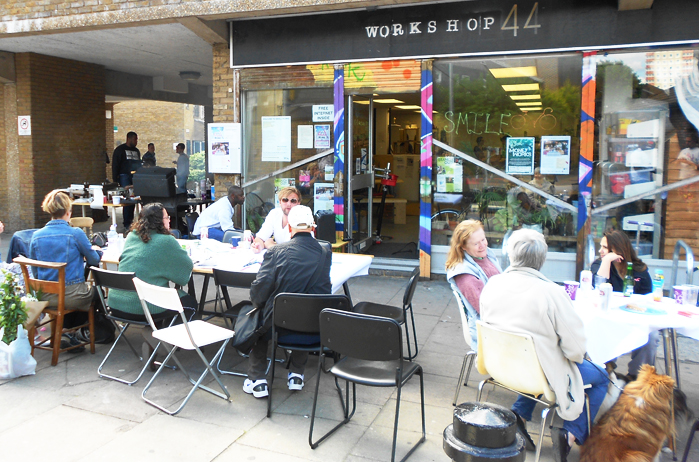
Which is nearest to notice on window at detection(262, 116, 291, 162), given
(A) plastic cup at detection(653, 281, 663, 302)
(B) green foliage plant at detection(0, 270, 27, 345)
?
(B) green foliage plant at detection(0, 270, 27, 345)

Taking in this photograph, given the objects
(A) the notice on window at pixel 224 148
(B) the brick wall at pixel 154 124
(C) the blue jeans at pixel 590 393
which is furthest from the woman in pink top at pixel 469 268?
(B) the brick wall at pixel 154 124

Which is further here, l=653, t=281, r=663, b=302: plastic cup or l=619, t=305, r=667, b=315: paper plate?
l=653, t=281, r=663, b=302: plastic cup

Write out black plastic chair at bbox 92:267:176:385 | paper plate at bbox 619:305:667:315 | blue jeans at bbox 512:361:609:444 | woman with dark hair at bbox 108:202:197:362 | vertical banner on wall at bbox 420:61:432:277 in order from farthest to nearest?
vertical banner on wall at bbox 420:61:432:277 → woman with dark hair at bbox 108:202:197:362 → black plastic chair at bbox 92:267:176:385 → paper plate at bbox 619:305:667:315 → blue jeans at bbox 512:361:609:444

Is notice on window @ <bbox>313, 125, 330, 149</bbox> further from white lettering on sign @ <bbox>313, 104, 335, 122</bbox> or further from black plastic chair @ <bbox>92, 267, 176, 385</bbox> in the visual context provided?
black plastic chair @ <bbox>92, 267, 176, 385</bbox>

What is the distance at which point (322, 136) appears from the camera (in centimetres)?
805

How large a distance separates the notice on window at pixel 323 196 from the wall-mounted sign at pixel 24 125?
20.5 ft

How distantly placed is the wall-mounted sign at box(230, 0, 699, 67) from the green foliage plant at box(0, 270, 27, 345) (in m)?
4.79

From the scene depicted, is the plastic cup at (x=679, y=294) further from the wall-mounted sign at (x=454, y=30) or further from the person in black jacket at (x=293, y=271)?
the wall-mounted sign at (x=454, y=30)

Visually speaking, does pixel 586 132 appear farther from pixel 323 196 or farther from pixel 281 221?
pixel 281 221

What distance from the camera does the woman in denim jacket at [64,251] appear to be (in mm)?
4688

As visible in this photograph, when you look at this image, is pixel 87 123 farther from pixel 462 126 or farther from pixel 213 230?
pixel 462 126

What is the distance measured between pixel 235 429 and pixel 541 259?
2.11m

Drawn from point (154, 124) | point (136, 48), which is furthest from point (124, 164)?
point (154, 124)

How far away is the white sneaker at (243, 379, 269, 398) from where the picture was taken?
158 inches
